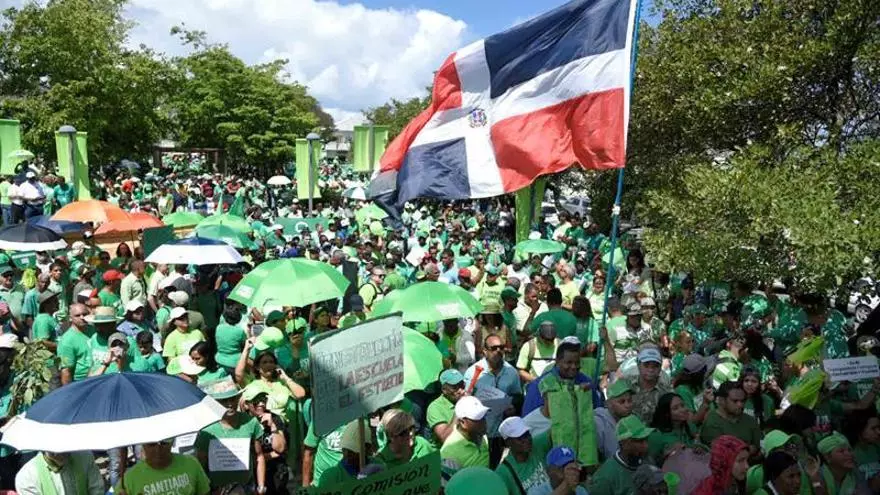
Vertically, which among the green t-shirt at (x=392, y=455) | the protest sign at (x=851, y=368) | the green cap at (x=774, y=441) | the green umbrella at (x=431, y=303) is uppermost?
the green umbrella at (x=431, y=303)

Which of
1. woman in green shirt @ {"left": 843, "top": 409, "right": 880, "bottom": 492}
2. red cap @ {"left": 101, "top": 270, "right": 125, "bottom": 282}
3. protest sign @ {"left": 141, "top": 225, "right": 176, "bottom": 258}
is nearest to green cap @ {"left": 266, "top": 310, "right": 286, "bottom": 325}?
red cap @ {"left": 101, "top": 270, "right": 125, "bottom": 282}

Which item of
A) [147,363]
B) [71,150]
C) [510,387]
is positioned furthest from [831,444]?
[71,150]

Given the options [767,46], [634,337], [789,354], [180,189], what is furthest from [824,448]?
[180,189]

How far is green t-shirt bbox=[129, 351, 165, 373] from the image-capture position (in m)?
7.41

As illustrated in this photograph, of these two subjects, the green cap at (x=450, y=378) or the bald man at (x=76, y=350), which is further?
the bald man at (x=76, y=350)

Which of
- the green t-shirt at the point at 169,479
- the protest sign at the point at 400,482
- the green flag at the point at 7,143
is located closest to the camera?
the protest sign at the point at 400,482

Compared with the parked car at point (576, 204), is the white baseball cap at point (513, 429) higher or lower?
higher

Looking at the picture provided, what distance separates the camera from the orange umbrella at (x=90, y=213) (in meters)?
→ 13.0

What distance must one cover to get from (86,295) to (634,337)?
591 centimetres

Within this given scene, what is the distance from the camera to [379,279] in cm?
1200

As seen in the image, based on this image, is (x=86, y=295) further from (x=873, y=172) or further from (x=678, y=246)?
(x=873, y=172)

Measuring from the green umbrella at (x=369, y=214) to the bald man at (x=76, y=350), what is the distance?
1192 centimetres

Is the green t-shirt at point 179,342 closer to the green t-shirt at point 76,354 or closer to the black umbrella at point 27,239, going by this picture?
the green t-shirt at point 76,354

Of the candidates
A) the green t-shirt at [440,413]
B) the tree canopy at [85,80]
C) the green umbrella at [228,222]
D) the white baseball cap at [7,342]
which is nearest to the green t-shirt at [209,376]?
the white baseball cap at [7,342]
